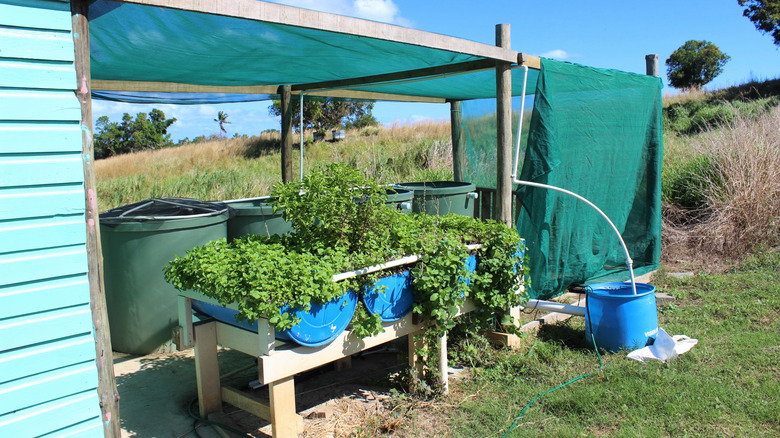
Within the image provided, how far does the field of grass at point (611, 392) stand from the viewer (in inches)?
117

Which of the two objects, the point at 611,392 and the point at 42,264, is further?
the point at 611,392

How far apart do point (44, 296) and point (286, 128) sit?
4067 mm

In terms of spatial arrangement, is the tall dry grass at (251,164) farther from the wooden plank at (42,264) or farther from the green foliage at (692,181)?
the wooden plank at (42,264)

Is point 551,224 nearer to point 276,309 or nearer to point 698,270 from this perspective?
point 698,270

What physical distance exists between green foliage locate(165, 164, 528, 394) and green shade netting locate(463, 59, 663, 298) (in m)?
1.08

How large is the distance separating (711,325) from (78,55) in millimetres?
4611

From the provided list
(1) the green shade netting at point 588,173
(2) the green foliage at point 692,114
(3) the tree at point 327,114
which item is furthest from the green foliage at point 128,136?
(1) the green shade netting at point 588,173

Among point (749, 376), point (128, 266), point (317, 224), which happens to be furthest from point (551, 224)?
point (128, 266)

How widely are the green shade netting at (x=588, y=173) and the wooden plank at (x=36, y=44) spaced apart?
3283 mm

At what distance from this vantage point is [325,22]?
290 cm

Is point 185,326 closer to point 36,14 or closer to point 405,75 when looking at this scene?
point 36,14

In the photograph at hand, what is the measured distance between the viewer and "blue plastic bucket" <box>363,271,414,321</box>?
303 centimetres

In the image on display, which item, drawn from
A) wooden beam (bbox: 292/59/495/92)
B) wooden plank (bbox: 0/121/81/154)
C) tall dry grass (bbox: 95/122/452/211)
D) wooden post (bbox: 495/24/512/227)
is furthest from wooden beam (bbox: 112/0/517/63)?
tall dry grass (bbox: 95/122/452/211)

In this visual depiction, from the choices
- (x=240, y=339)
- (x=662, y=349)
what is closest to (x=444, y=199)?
(x=662, y=349)
